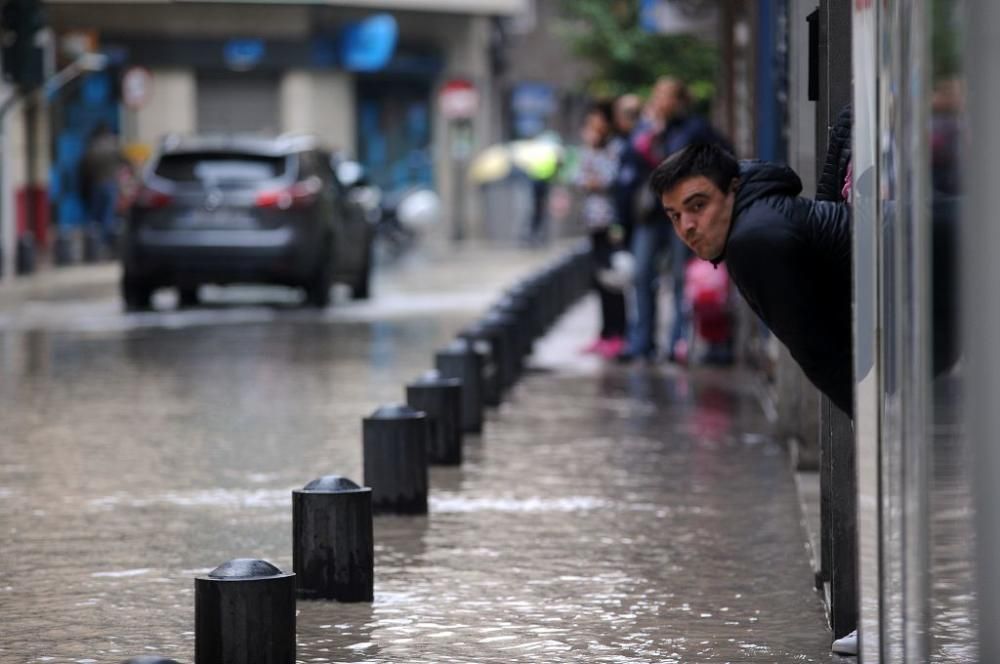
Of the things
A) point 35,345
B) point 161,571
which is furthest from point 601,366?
point 161,571

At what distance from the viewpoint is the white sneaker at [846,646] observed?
601 centimetres

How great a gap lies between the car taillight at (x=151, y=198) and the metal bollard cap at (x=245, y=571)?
664 inches

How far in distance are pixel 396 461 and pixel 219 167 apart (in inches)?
566

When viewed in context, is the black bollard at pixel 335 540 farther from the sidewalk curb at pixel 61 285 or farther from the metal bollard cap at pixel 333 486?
the sidewalk curb at pixel 61 285

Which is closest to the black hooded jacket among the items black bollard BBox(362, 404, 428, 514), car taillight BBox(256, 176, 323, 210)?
black bollard BBox(362, 404, 428, 514)

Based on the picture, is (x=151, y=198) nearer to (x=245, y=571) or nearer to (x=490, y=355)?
(x=490, y=355)

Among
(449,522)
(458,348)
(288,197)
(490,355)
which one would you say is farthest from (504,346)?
(288,197)

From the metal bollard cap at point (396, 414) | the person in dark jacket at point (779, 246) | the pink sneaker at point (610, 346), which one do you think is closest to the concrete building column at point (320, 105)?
the pink sneaker at point (610, 346)

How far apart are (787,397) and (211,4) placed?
39502 millimetres

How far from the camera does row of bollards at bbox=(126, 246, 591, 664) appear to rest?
566 centimetres

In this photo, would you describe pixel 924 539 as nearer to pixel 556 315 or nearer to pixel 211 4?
pixel 556 315

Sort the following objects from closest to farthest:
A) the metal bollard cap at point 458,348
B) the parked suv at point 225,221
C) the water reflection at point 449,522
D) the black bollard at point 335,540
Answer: the water reflection at point 449,522 < the black bollard at point 335,540 < the metal bollard cap at point 458,348 < the parked suv at point 225,221

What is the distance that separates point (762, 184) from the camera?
580 cm

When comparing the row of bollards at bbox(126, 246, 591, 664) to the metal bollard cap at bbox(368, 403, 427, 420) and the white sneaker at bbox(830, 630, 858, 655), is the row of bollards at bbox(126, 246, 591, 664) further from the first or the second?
the white sneaker at bbox(830, 630, 858, 655)
